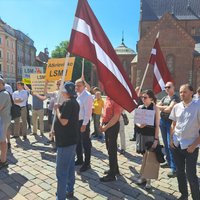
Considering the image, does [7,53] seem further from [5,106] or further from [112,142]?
[112,142]

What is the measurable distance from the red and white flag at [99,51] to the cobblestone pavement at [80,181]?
161 centimetres

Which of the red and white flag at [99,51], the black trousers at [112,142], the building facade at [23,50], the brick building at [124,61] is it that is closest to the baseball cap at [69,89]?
the red and white flag at [99,51]

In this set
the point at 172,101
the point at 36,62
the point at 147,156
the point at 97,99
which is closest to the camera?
the point at 147,156

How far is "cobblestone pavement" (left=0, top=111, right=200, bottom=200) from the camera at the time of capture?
414 cm

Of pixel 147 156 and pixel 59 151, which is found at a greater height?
pixel 59 151

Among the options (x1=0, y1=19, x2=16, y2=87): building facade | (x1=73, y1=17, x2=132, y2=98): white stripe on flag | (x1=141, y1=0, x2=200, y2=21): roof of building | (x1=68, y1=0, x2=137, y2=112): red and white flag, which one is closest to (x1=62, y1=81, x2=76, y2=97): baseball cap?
(x1=68, y1=0, x2=137, y2=112): red and white flag

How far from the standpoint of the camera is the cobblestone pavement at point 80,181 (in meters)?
4.14

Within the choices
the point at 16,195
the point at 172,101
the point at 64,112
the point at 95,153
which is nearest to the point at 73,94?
the point at 64,112

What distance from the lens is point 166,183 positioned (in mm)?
4703

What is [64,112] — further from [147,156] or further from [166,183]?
[166,183]

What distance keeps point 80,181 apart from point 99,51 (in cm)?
265

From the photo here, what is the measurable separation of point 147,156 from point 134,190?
2.32ft

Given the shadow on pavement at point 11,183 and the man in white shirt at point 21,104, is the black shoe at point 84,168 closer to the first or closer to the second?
the shadow on pavement at point 11,183

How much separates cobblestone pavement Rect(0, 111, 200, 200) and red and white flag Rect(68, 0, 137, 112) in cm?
161
